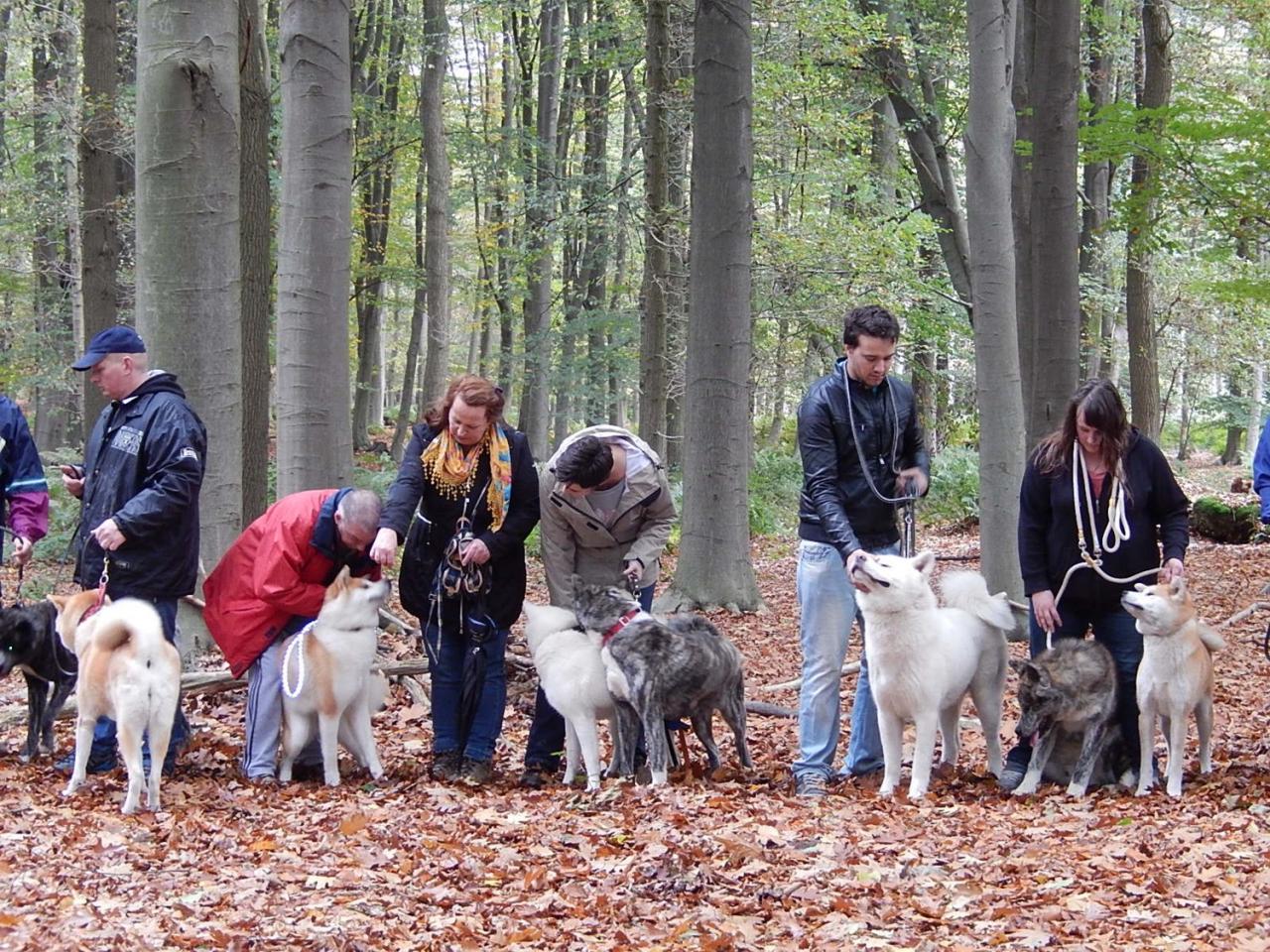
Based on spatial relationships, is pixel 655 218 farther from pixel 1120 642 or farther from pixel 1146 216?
pixel 1120 642

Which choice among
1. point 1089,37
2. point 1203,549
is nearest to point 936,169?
point 1089,37

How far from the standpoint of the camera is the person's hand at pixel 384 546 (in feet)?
19.4

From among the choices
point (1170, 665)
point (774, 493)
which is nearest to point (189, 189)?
point (1170, 665)

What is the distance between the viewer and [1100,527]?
5.84m

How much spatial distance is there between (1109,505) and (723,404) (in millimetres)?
6155

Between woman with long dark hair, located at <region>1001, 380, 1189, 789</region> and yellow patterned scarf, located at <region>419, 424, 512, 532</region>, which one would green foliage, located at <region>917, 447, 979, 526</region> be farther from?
yellow patterned scarf, located at <region>419, 424, 512, 532</region>

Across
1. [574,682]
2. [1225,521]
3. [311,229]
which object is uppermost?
[311,229]

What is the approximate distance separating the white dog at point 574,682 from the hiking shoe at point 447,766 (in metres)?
0.59

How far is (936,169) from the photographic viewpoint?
1888 cm

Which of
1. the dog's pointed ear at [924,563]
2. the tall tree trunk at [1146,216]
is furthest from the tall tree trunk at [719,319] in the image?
the dog's pointed ear at [924,563]

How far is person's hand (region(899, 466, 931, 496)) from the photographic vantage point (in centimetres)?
605

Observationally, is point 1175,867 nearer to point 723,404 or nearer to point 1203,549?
point 723,404

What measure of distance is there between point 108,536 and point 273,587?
838 mm

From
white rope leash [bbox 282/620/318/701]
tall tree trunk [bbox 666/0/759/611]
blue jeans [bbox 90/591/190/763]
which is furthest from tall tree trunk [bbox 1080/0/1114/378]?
blue jeans [bbox 90/591/190/763]
